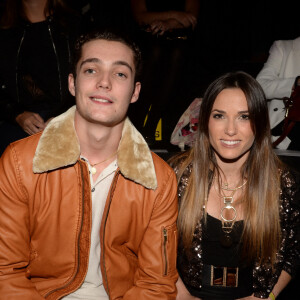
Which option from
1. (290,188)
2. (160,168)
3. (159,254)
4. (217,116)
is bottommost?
(159,254)

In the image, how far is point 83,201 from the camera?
177 centimetres

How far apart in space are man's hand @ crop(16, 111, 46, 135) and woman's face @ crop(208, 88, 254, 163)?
1172 mm

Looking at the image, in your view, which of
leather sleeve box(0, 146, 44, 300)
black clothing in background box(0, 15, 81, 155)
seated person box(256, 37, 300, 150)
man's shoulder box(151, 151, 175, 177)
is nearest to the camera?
leather sleeve box(0, 146, 44, 300)

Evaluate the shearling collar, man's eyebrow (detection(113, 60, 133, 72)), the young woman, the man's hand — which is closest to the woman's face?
the young woman

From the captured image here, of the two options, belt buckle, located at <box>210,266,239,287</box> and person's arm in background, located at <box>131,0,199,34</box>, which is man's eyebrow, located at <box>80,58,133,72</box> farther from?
belt buckle, located at <box>210,266,239,287</box>

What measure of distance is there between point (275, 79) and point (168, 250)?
1.94 metres

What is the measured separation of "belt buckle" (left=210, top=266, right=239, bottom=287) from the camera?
2184mm

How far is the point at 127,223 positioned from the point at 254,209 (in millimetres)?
798

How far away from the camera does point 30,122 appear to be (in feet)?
8.29

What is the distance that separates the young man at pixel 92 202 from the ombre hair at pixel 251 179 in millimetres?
274

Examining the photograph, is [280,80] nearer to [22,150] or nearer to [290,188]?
[290,188]

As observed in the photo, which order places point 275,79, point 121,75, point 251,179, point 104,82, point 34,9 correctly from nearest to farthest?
point 104,82 < point 121,75 < point 251,179 < point 34,9 < point 275,79

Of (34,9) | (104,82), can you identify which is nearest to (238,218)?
(104,82)

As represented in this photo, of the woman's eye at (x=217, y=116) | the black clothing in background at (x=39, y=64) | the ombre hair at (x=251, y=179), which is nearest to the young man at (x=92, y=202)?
the ombre hair at (x=251, y=179)
